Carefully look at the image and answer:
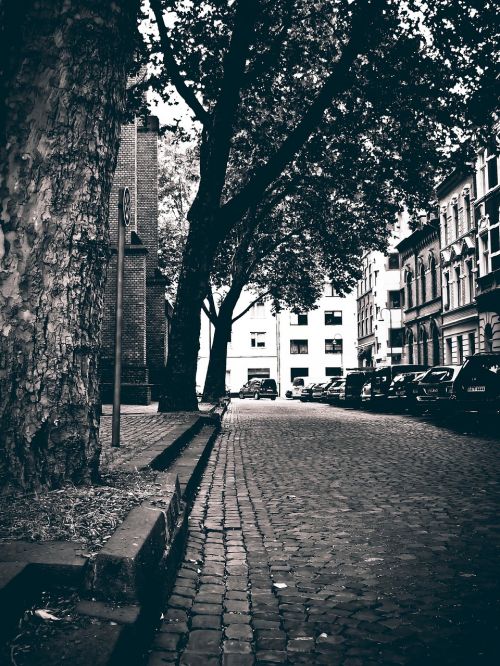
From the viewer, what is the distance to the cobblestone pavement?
3.15 m

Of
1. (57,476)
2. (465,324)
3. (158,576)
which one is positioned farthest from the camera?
(465,324)

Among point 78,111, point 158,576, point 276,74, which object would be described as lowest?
point 158,576

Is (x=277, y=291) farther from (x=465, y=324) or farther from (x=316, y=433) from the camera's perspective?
(x=316, y=433)

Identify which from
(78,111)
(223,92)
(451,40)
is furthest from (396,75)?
(78,111)

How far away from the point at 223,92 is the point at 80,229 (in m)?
11.7

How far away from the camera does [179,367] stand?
52.9ft

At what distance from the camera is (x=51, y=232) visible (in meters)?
4.30

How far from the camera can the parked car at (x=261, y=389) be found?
56200mm

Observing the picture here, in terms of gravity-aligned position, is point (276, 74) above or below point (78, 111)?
above

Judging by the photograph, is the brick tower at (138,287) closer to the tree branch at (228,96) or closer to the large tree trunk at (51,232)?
the tree branch at (228,96)

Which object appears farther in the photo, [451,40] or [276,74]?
[276,74]

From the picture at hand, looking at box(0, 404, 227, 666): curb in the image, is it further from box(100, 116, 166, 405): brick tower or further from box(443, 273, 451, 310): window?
box(443, 273, 451, 310): window

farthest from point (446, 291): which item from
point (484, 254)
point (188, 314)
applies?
point (188, 314)

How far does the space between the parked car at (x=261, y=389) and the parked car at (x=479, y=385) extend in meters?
40.6
